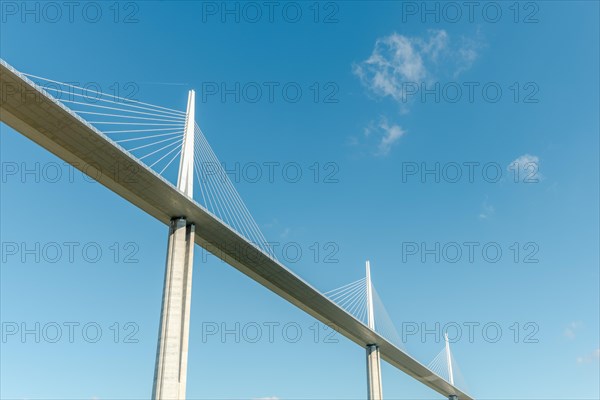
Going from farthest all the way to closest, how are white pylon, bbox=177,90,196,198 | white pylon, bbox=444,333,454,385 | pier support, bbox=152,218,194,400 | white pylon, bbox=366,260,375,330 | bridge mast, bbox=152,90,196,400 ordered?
white pylon, bbox=444,333,454,385
white pylon, bbox=366,260,375,330
white pylon, bbox=177,90,196,198
bridge mast, bbox=152,90,196,400
pier support, bbox=152,218,194,400

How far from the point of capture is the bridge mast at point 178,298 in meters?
23.8

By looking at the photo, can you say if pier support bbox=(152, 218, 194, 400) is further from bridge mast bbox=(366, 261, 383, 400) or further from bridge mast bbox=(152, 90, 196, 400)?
bridge mast bbox=(366, 261, 383, 400)

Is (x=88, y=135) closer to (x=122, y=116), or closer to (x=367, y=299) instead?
(x=122, y=116)

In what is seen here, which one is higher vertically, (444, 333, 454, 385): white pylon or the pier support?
(444, 333, 454, 385): white pylon

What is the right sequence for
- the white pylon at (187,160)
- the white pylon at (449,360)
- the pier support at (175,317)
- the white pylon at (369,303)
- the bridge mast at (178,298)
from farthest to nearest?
1. the white pylon at (449,360)
2. the white pylon at (369,303)
3. the white pylon at (187,160)
4. the bridge mast at (178,298)
5. the pier support at (175,317)

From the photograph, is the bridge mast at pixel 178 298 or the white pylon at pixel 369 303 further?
the white pylon at pixel 369 303

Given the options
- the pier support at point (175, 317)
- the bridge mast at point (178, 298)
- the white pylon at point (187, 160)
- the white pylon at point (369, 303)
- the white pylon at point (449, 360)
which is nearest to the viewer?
the pier support at point (175, 317)

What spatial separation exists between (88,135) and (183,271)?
8.43 meters

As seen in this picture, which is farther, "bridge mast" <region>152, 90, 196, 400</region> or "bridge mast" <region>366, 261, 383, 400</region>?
"bridge mast" <region>366, 261, 383, 400</region>

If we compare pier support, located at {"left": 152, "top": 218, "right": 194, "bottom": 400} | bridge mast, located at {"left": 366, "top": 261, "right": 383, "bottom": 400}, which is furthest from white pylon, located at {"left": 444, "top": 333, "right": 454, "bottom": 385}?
pier support, located at {"left": 152, "top": 218, "right": 194, "bottom": 400}

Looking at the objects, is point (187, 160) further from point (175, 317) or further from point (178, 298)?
point (175, 317)

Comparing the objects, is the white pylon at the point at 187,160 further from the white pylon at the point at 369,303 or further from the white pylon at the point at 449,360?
the white pylon at the point at 449,360

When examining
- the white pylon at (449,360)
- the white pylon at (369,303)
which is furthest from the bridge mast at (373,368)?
the white pylon at (449,360)

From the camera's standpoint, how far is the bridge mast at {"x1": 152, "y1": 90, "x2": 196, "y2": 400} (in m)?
23.8
